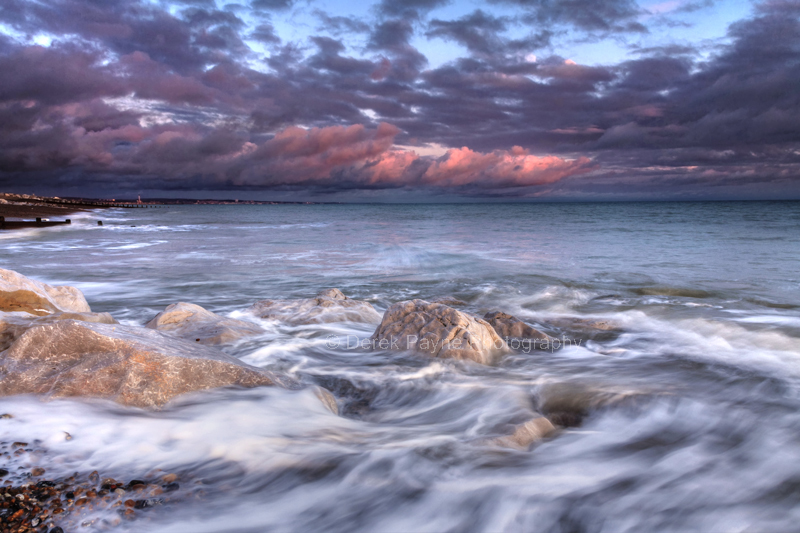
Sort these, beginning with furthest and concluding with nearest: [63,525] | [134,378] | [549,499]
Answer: [134,378]
[549,499]
[63,525]

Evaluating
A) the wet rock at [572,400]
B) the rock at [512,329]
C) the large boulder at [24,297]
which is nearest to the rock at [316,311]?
the rock at [512,329]

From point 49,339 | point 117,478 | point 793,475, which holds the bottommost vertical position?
point 793,475

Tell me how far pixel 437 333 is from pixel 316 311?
2.43 metres

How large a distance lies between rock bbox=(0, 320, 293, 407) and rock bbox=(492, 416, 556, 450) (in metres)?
1.88

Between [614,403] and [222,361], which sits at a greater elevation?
[222,361]

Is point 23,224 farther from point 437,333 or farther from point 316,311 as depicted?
point 437,333

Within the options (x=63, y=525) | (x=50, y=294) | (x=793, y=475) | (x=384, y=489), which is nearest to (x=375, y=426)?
(x=384, y=489)

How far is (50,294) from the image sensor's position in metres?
5.79

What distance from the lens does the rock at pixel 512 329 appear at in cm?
584

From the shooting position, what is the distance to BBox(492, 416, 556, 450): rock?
3065 millimetres

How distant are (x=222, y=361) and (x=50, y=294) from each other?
12.0ft

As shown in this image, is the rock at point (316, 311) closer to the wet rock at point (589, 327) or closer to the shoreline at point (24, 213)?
the wet rock at point (589, 327)

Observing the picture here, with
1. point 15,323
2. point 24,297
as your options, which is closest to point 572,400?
point 15,323

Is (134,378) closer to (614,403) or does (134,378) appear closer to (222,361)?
(222,361)
